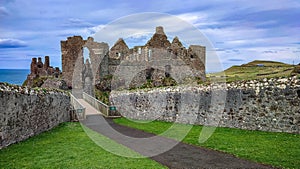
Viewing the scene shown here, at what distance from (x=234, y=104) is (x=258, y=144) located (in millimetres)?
4633

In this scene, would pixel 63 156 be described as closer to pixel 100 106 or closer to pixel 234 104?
pixel 234 104

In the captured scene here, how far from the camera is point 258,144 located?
12500 mm

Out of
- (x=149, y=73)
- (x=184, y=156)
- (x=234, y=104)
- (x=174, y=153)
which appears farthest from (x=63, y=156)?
(x=149, y=73)

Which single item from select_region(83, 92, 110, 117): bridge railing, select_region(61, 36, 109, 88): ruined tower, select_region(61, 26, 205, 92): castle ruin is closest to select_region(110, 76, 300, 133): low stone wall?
select_region(83, 92, 110, 117): bridge railing

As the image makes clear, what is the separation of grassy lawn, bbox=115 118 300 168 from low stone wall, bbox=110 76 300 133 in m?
0.71

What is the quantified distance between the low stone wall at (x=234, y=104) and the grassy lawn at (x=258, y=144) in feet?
2.33

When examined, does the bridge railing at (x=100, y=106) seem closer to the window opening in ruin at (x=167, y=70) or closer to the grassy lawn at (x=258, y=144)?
the window opening in ruin at (x=167, y=70)

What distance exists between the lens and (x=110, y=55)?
47531mm

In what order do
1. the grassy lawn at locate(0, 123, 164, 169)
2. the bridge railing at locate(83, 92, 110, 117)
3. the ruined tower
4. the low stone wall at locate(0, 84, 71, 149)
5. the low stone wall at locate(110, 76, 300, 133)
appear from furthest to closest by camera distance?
the ruined tower
the bridge railing at locate(83, 92, 110, 117)
the low stone wall at locate(110, 76, 300, 133)
the low stone wall at locate(0, 84, 71, 149)
the grassy lawn at locate(0, 123, 164, 169)

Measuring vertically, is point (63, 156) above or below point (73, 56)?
below

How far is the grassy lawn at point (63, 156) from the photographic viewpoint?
1004cm

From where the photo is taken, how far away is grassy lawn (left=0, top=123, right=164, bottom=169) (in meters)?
10.0

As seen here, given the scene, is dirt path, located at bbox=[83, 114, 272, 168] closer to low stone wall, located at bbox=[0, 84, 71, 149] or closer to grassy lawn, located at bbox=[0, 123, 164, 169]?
grassy lawn, located at bbox=[0, 123, 164, 169]

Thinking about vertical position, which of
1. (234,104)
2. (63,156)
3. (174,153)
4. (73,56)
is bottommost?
(174,153)
